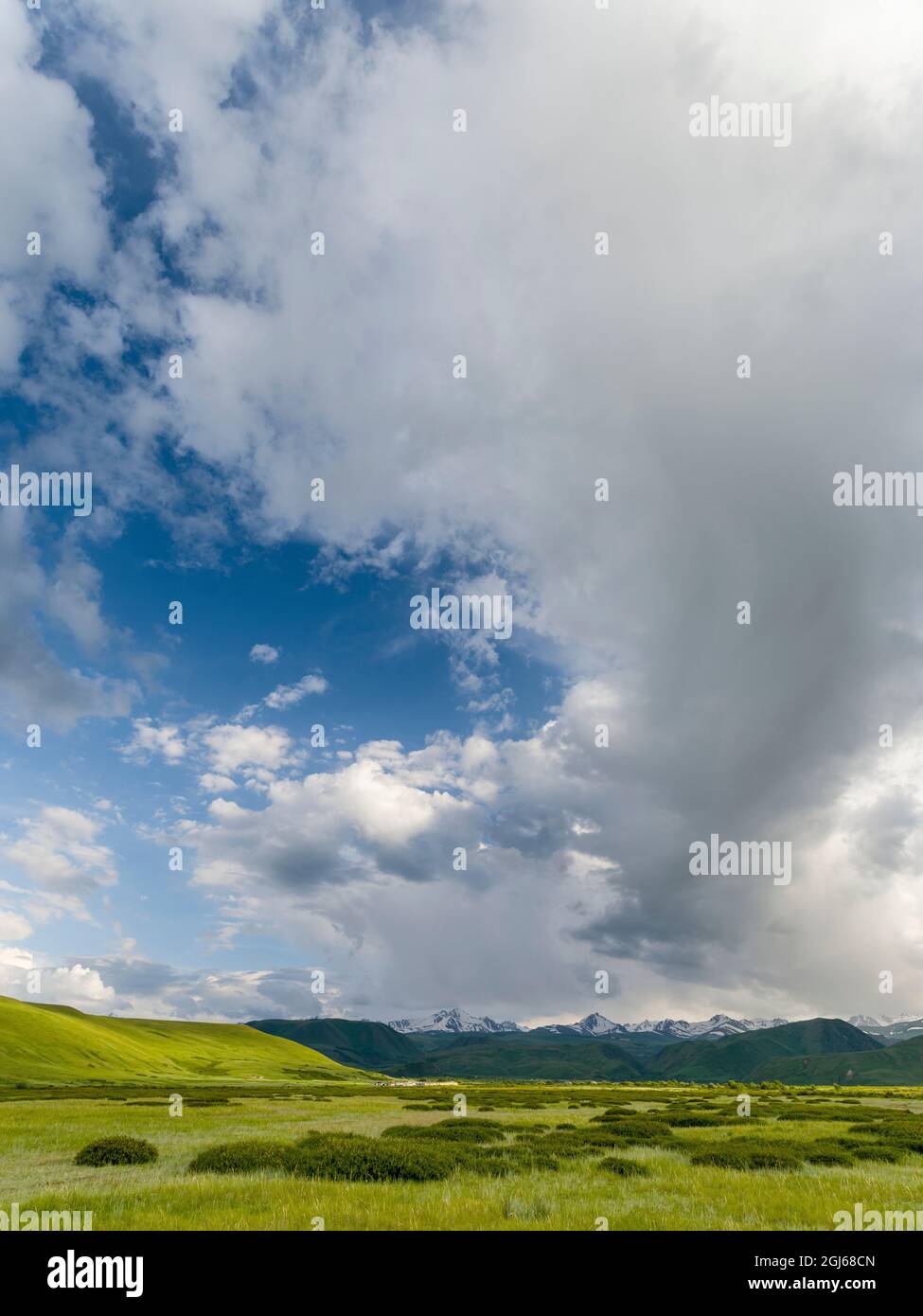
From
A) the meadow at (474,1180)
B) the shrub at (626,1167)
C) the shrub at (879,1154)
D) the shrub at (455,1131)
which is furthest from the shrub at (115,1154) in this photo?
the shrub at (879,1154)

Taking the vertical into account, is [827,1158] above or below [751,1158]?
below

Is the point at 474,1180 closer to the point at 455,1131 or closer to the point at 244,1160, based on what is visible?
the point at 244,1160

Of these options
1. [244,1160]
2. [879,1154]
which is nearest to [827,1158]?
[879,1154]

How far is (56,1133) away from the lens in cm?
3550

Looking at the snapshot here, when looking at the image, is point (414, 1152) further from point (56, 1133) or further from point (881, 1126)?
point (881, 1126)

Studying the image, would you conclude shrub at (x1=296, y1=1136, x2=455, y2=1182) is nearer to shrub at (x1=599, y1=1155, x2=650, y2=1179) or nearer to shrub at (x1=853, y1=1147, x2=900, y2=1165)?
shrub at (x1=599, y1=1155, x2=650, y2=1179)

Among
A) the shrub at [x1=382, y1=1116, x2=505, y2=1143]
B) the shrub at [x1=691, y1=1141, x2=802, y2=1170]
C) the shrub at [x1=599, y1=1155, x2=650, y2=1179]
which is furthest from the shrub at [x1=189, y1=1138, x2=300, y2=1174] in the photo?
the shrub at [x1=691, y1=1141, x2=802, y2=1170]

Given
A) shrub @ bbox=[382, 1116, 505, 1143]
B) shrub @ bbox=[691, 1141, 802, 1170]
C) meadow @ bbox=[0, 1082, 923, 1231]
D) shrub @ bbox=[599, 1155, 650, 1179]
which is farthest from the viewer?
shrub @ bbox=[382, 1116, 505, 1143]

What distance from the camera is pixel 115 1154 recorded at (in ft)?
76.4

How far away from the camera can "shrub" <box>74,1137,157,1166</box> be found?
A: 75.4ft
